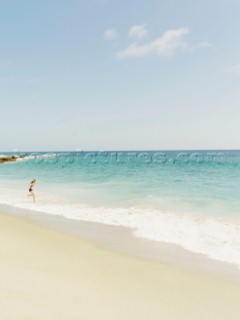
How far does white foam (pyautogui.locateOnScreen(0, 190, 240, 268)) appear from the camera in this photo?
31.2ft

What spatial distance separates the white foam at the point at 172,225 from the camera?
9.52 m

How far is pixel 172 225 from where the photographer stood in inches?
506

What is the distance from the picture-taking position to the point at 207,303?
538cm

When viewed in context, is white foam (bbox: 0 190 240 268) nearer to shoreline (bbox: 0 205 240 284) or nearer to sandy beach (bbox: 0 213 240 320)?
shoreline (bbox: 0 205 240 284)

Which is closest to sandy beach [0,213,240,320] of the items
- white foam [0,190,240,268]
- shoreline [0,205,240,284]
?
shoreline [0,205,240,284]

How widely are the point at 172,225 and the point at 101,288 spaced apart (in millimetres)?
7628

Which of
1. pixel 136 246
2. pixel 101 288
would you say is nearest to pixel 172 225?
pixel 136 246

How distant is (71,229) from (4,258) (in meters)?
5.24

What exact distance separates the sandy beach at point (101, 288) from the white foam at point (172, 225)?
8.30 feet

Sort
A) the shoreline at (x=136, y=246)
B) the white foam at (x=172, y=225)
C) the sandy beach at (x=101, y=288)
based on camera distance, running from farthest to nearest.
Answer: the white foam at (x=172, y=225)
the shoreline at (x=136, y=246)
the sandy beach at (x=101, y=288)

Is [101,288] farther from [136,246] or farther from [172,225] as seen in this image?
[172,225]

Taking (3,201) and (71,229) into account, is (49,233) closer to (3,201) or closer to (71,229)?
(71,229)

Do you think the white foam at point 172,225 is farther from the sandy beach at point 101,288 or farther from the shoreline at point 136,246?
the sandy beach at point 101,288

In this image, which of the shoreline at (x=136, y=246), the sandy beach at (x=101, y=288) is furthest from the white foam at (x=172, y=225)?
the sandy beach at (x=101, y=288)
